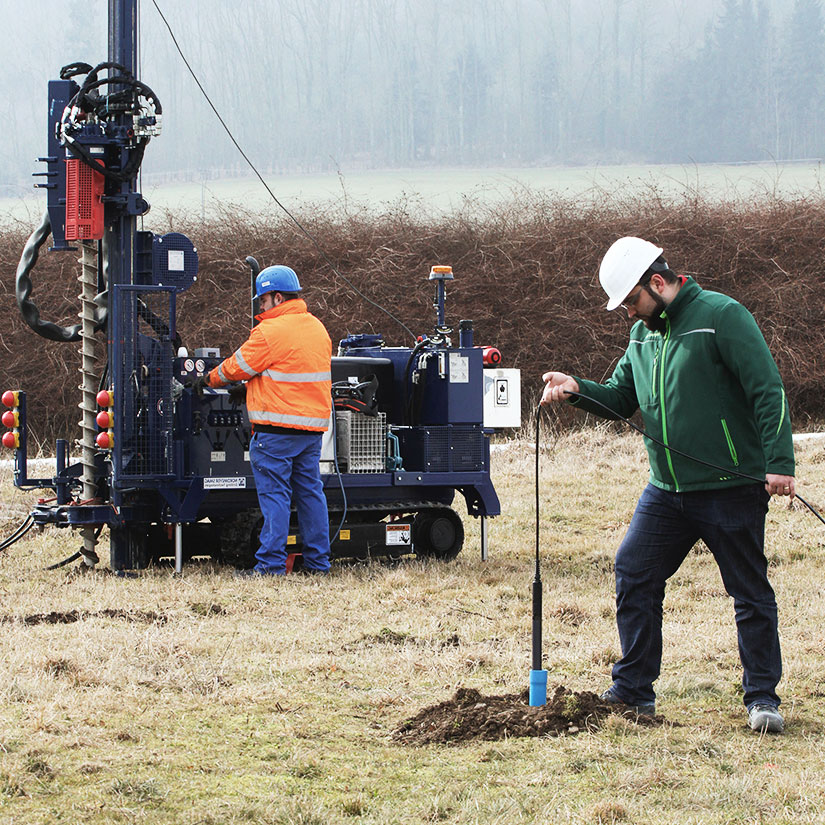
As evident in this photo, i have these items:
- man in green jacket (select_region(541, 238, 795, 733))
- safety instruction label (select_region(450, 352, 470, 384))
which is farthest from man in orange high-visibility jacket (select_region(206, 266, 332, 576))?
man in green jacket (select_region(541, 238, 795, 733))

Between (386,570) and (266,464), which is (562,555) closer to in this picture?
(386,570)

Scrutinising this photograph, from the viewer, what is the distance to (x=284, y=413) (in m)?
8.22

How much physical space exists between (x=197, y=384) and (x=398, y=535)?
77.4 inches

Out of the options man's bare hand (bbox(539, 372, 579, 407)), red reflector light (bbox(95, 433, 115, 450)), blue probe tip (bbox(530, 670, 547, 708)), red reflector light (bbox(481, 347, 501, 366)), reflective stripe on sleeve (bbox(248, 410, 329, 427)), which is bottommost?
blue probe tip (bbox(530, 670, 547, 708))

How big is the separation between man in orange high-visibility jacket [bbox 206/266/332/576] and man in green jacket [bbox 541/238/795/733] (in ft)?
12.2

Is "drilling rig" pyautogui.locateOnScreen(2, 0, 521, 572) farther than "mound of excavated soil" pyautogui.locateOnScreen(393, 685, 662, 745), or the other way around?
"drilling rig" pyautogui.locateOnScreen(2, 0, 521, 572)

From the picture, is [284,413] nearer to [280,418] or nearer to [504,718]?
→ [280,418]

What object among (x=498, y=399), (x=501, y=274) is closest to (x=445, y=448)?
(x=498, y=399)

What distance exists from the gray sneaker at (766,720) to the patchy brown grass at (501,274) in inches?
531

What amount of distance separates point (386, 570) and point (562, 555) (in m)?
1.68

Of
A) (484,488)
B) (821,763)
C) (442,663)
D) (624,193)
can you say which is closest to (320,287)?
(624,193)

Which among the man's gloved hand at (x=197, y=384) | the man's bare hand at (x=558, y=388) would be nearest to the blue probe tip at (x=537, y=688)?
the man's bare hand at (x=558, y=388)

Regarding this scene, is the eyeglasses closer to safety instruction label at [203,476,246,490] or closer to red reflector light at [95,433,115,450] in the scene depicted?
safety instruction label at [203,476,246,490]

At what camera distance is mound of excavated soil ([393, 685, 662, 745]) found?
4.48 meters
